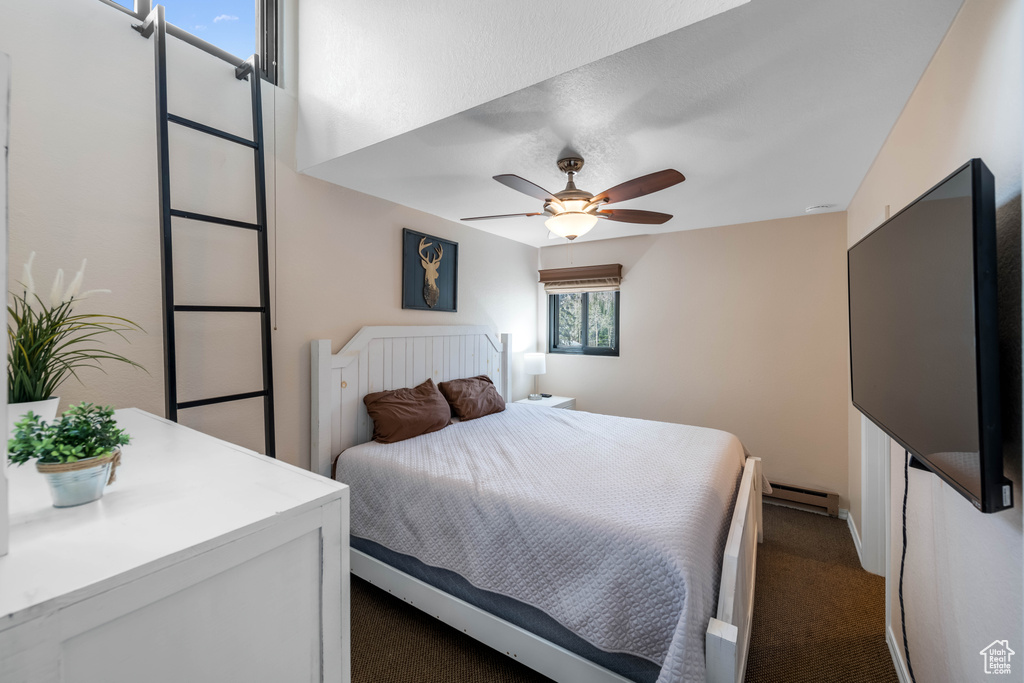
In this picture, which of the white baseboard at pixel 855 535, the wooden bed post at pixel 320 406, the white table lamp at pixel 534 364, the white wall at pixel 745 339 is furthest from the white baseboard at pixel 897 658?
the white table lamp at pixel 534 364

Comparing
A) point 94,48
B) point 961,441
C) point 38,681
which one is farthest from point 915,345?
point 94,48

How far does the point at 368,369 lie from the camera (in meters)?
2.74

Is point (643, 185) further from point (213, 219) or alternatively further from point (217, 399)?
point (217, 399)

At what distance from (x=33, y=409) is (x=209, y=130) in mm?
1532

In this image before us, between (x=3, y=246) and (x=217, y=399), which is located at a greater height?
(x=3, y=246)

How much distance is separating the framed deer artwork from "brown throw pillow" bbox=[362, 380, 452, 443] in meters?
0.68

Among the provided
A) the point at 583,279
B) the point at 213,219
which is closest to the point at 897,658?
the point at 583,279

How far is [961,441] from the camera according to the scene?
867 millimetres

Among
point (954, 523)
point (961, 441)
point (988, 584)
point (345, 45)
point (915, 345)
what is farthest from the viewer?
point (345, 45)

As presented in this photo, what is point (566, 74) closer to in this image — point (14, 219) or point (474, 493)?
point (474, 493)

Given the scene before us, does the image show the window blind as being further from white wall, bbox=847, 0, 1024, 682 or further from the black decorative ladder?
the black decorative ladder

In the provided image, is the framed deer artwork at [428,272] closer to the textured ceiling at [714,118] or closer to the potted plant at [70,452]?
the textured ceiling at [714,118]

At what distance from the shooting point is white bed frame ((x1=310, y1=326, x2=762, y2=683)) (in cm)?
140

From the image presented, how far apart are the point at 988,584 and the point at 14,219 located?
10.0ft
